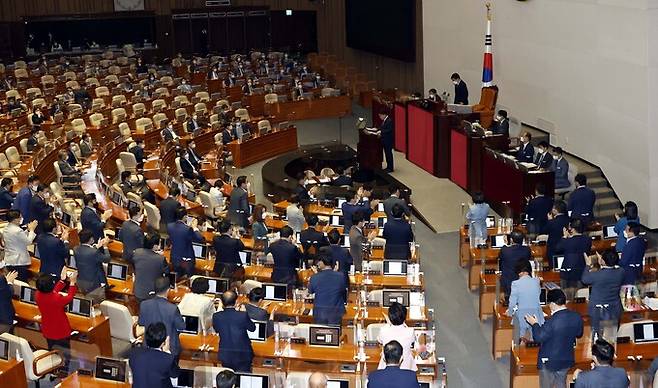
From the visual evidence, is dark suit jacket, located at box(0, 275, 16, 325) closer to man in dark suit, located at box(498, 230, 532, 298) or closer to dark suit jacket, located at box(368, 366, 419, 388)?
dark suit jacket, located at box(368, 366, 419, 388)

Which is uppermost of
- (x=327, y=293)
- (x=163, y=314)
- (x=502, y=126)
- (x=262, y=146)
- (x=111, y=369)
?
(x=502, y=126)

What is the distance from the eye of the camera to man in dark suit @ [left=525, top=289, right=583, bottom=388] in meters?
9.78

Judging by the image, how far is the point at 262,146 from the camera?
25.4 meters

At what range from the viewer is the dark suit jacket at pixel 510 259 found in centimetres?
1281

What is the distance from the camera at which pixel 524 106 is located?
73.9 ft

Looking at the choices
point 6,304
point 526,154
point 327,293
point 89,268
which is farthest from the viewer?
point 526,154

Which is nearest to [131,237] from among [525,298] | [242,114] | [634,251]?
[525,298]

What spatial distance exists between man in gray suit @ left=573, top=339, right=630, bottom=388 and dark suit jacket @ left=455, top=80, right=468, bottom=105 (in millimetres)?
15636

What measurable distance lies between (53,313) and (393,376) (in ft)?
15.9

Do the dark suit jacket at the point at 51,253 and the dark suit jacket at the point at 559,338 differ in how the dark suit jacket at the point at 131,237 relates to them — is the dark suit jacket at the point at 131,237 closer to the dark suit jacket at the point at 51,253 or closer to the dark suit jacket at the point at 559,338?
the dark suit jacket at the point at 51,253

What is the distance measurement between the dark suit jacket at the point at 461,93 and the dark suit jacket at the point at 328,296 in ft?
42.7

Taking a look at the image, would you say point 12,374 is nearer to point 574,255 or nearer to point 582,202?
point 574,255

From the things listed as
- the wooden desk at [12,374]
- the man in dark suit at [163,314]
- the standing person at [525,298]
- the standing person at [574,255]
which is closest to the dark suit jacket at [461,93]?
the standing person at [574,255]

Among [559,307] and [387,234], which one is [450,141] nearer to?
[387,234]
